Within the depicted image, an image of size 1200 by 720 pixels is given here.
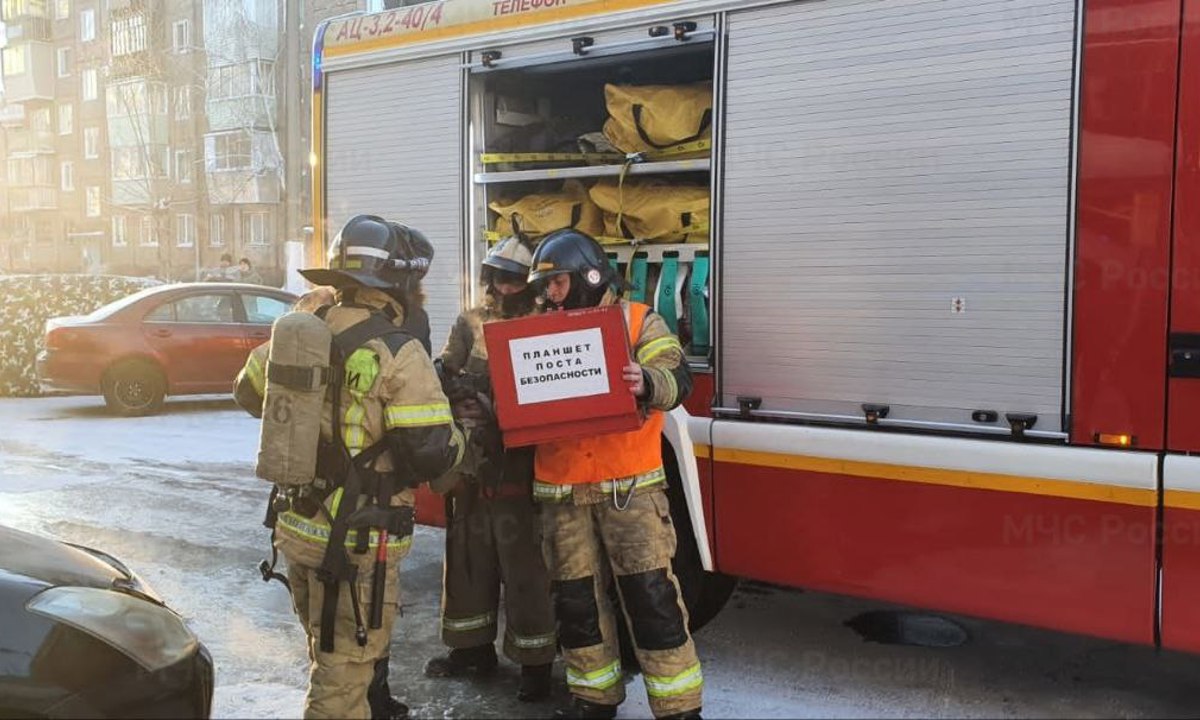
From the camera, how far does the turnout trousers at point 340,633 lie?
3.10m

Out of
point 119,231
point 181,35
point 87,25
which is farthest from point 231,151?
point 87,25

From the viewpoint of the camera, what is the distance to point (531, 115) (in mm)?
5246

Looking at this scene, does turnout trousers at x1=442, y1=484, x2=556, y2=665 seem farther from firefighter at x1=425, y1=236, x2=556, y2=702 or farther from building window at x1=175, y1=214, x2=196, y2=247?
building window at x1=175, y1=214, x2=196, y2=247

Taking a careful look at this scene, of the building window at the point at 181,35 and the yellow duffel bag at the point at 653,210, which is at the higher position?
the building window at the point at 181,35

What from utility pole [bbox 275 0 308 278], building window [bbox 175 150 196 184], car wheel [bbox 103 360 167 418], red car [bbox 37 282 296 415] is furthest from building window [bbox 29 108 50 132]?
car wheel [bbox 103 360 167 418]

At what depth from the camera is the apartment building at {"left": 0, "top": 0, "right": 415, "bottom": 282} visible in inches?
1217

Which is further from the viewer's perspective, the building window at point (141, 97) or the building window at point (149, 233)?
the building window at point (149, 233)

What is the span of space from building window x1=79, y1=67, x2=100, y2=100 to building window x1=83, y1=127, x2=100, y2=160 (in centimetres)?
123

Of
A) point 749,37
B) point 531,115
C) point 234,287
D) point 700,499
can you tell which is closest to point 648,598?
point 700,499

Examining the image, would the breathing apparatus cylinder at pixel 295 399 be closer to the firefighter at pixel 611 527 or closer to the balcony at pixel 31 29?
the firefighter at pixel 611 527

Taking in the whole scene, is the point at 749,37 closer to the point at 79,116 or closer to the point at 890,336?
the point at 890,336

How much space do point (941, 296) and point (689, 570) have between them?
4.94ft

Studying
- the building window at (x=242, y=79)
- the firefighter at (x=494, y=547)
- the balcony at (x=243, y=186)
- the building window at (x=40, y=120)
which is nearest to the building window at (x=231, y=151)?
the balcony at (x=243, y=186)

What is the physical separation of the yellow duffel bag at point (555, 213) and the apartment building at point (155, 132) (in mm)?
20534
